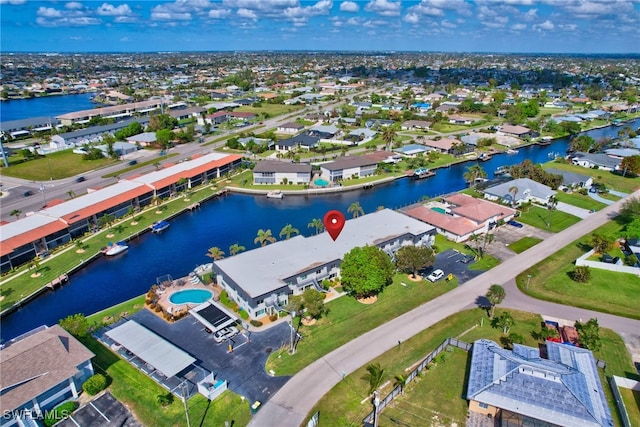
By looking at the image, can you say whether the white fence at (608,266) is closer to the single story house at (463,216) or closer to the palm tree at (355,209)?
the single story house at (463,216)

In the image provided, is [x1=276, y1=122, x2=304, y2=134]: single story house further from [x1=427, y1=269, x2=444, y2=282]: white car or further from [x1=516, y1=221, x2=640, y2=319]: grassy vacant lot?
[x1=516, y1=221, x2=640, y2=319]: grassy vacant lot

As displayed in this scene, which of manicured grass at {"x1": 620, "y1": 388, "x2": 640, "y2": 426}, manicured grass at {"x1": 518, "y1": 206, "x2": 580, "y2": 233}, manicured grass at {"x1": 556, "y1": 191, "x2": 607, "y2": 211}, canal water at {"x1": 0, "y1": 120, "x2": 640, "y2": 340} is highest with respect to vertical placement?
manicured grass at {"x1": 556, "y1": 191, "x2": 607, "y2": 211}

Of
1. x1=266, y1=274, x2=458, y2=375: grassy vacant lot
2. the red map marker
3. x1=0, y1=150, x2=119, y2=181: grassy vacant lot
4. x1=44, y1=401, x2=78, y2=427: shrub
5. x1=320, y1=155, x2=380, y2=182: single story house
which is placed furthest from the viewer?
x1=0, y1=150, x2=119, y2=181: grassy vacant lot

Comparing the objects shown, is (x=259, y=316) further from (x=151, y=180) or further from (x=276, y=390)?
(x=151, y=180)

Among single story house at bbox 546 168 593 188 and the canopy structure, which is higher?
single story house at bbox 546 168 593 188

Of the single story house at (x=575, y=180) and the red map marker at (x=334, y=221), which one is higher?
the red map marker at (x=334, y=221)

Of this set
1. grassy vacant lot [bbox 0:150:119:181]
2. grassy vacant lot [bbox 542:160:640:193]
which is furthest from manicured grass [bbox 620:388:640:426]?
grassy vacant lot [bbox 0:150:119:181]

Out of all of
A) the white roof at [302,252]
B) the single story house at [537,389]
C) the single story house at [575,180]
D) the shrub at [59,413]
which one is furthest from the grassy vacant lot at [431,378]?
the single story house at [575,180]
